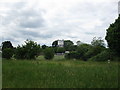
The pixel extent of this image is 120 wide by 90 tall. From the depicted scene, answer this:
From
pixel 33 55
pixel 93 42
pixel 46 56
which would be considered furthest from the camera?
pixel 93 42

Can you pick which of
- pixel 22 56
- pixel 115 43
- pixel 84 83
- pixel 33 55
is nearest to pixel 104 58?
pixel 115 43

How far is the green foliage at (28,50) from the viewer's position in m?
27.9

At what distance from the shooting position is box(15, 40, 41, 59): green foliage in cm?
2789

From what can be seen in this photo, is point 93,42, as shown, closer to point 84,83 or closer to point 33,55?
point 33,55

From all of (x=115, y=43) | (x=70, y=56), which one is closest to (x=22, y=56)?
(x=70, y=56)

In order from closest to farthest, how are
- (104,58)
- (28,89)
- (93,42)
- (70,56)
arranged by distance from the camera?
(28,89), (104,58), (70,56), (93,42)

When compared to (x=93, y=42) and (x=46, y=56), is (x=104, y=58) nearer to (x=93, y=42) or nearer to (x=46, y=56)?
(x=46, y=56)

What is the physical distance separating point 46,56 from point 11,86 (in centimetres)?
2880

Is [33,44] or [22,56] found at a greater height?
[33,44]

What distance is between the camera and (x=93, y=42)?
155 ft

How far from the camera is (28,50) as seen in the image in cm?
2812

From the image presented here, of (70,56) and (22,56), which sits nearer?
(22,56)

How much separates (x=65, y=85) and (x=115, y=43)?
1548 cm

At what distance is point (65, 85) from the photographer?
4.69m
